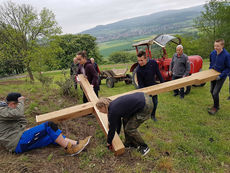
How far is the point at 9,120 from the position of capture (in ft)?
8.34

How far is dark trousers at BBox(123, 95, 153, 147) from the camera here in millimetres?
2420

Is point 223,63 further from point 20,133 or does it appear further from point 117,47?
point 117,47

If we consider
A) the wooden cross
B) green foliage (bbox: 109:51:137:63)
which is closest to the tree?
the wooden cross

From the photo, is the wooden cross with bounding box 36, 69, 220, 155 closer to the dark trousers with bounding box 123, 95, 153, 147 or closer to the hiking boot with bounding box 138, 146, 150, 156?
the dark trousers with bounding box 123, 95, 153, 147

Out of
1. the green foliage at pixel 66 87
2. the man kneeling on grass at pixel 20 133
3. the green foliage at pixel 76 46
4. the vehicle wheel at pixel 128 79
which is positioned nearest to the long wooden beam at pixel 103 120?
the man kneeling on grass at pixel 20 133

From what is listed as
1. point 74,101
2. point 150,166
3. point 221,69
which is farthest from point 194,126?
point 74,101

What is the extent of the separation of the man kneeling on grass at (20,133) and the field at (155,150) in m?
0.13

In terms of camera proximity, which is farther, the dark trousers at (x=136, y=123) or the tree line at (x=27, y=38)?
the tree line at (x=27, y=38)

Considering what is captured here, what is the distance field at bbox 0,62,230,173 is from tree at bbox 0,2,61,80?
11287 millimetres

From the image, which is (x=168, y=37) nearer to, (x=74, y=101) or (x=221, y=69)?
(x=221, y=69)

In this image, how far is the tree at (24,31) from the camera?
13695mm

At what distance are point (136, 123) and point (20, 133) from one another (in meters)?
1.96

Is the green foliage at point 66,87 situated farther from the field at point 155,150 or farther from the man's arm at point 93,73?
the man's arm at point 93,73

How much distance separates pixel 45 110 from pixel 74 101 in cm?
129
